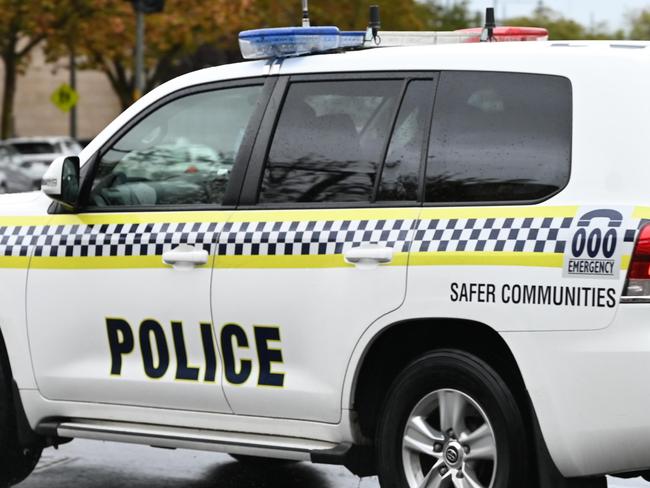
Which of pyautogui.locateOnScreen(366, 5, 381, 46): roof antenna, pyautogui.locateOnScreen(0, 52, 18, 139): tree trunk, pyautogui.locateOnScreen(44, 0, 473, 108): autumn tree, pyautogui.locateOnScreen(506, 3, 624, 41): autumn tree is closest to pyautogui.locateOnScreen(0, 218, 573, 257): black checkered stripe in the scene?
pyautogui.locateOnScreen(366, 5, 381, 46): roof antenna

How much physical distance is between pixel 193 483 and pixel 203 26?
1241 inches

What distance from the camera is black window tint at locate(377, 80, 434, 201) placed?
17.1 ft

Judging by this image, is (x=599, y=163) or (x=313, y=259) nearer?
(x=599, y=163)

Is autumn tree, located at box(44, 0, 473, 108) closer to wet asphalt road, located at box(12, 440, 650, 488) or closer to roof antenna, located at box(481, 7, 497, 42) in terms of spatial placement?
wet asphalt road, located at box(12, 440, 650, 488)

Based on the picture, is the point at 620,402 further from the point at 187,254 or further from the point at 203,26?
the point at 203,26

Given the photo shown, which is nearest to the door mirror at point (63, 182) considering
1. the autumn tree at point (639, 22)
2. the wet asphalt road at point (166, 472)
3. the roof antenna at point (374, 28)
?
the roof antenna at point (374, 28)

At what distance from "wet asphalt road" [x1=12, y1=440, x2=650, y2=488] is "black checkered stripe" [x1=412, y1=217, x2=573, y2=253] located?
189 cm

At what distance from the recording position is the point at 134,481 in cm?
668

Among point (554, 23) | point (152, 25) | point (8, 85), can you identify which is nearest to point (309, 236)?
point (152, 25)

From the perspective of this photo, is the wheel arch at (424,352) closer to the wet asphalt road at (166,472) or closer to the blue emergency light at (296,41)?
the blue emergency light at (296,41)

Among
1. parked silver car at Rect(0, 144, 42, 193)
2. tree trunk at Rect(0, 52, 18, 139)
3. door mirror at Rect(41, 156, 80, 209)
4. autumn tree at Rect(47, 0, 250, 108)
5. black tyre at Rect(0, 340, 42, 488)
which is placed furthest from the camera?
tree trunk at Rect(0, 52, 18, 139)

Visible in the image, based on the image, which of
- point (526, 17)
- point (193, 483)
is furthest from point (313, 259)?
point (526, 17)

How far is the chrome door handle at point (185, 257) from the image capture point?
5543mm

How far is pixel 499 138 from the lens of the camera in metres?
5.01
